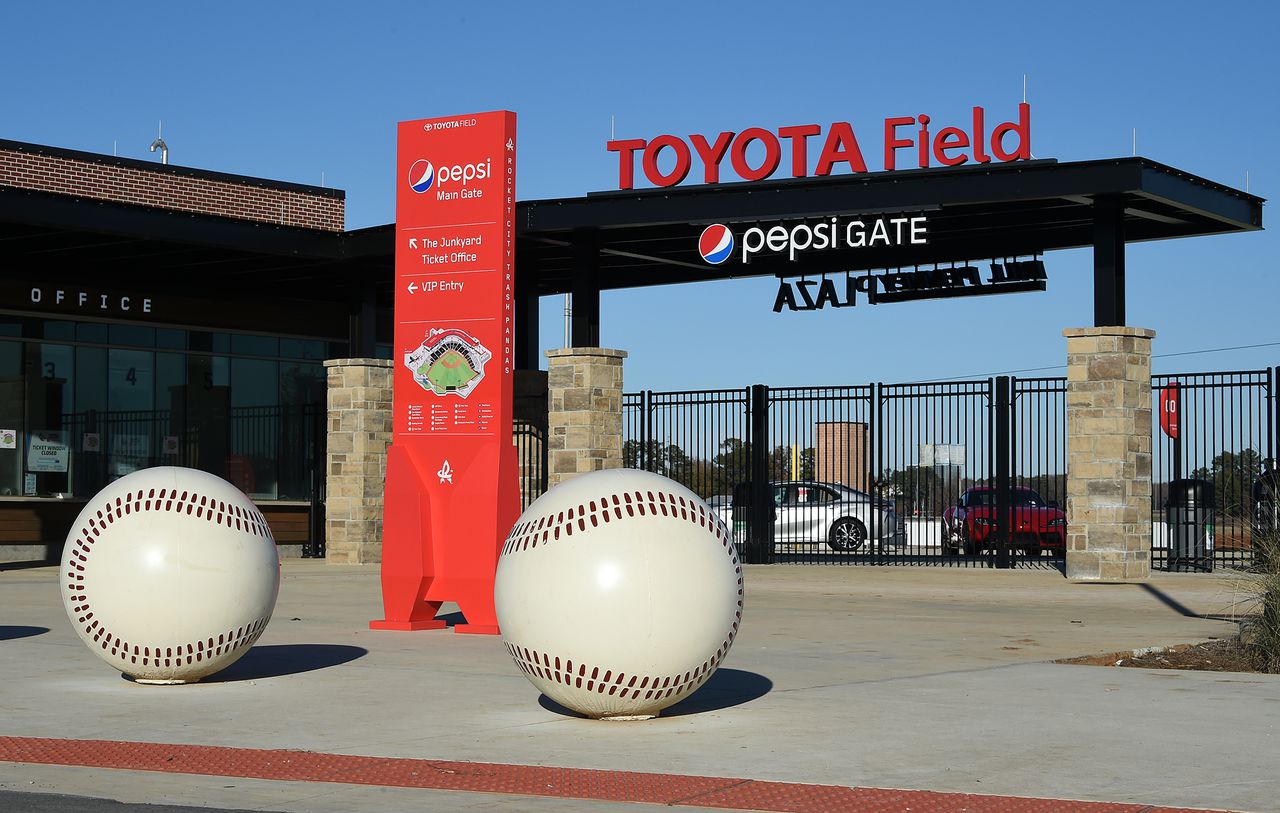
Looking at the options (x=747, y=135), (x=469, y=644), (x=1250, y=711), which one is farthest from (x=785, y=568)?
(x=1250, y=711)

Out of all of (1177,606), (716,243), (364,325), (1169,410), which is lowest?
(1177,606)

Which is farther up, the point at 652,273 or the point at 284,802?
Result: the point at 652,273

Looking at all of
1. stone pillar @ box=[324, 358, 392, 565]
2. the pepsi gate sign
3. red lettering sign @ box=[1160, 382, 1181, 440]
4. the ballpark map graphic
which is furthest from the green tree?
stone pillar @ box=[324, 358, 392, 565]

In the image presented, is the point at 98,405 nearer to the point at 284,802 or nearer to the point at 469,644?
the point at 469,644

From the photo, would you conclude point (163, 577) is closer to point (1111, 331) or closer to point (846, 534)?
point (1111, 331)

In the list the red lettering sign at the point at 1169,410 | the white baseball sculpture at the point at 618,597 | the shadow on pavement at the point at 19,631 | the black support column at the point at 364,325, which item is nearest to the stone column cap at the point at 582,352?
the black support column at the point at 364,325

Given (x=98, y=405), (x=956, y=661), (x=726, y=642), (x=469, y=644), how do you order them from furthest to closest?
Answer: (x=98, y=405), (x=469, y=644), (x=956, y=661), (x=726, y=642)

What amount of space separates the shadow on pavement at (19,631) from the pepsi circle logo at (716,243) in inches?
462

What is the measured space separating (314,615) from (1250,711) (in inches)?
395

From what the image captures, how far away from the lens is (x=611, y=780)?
23.0 ft

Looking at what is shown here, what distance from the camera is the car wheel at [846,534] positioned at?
95.6 ft

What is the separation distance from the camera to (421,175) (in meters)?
15.2

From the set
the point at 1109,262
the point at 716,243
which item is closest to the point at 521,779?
the point at 1109,262

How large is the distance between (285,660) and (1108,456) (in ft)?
41.3
